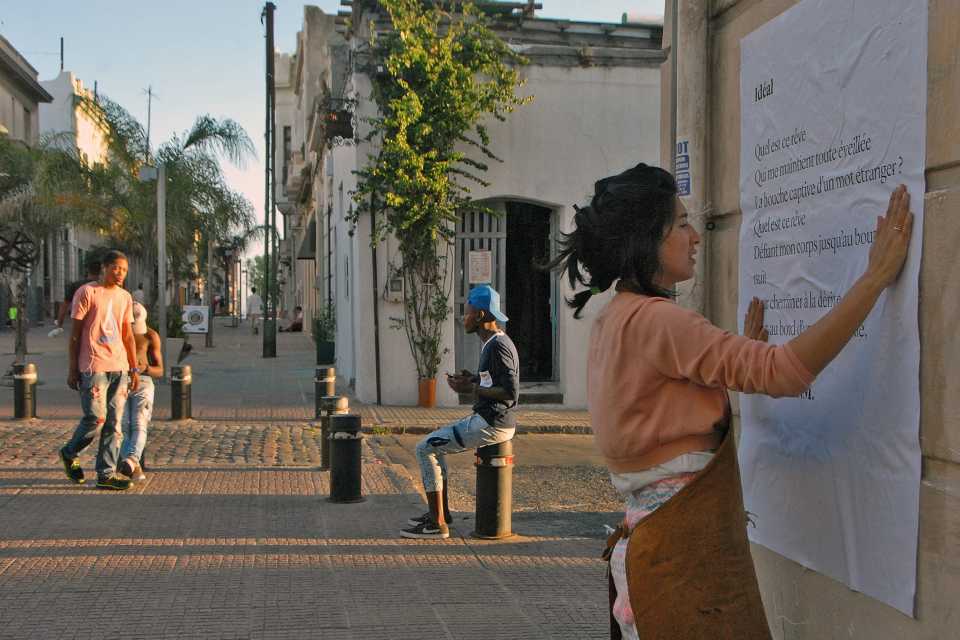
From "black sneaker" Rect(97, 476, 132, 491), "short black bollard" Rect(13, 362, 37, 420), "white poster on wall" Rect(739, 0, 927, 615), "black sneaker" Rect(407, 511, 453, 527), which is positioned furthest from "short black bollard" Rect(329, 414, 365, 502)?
"short black bollard" Rect(13, 362, 37, 420)

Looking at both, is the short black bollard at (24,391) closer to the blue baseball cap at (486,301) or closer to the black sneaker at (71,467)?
the black sneaker at (71,467)

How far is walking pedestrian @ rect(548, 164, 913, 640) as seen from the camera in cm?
215

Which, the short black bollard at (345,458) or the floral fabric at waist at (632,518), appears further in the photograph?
the short black bollard at (345,458)

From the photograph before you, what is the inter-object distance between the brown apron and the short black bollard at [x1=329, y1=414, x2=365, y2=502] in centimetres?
571

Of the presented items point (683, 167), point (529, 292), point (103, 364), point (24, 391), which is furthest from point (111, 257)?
point (529, 292)

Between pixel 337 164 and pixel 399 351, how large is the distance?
5.63 m

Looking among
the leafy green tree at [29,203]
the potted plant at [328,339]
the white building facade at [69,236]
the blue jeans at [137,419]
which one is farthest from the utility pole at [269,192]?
the white building facade at [69,236]

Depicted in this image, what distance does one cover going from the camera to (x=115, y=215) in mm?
19516

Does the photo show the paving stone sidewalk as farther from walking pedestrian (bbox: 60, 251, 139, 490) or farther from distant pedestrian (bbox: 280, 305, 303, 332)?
distant pedestrian (bbox: 280, 305, 303, 332)

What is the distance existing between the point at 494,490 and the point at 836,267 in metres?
4.53

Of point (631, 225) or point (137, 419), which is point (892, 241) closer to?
point (631, 225)

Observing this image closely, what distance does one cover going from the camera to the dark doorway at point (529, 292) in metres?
15.0

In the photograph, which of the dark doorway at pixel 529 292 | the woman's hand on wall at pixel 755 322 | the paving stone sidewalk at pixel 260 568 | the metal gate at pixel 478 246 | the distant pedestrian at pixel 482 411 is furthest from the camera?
the dark doorway at pixel 529 292

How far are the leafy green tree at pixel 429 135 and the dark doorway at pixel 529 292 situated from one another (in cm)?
94
